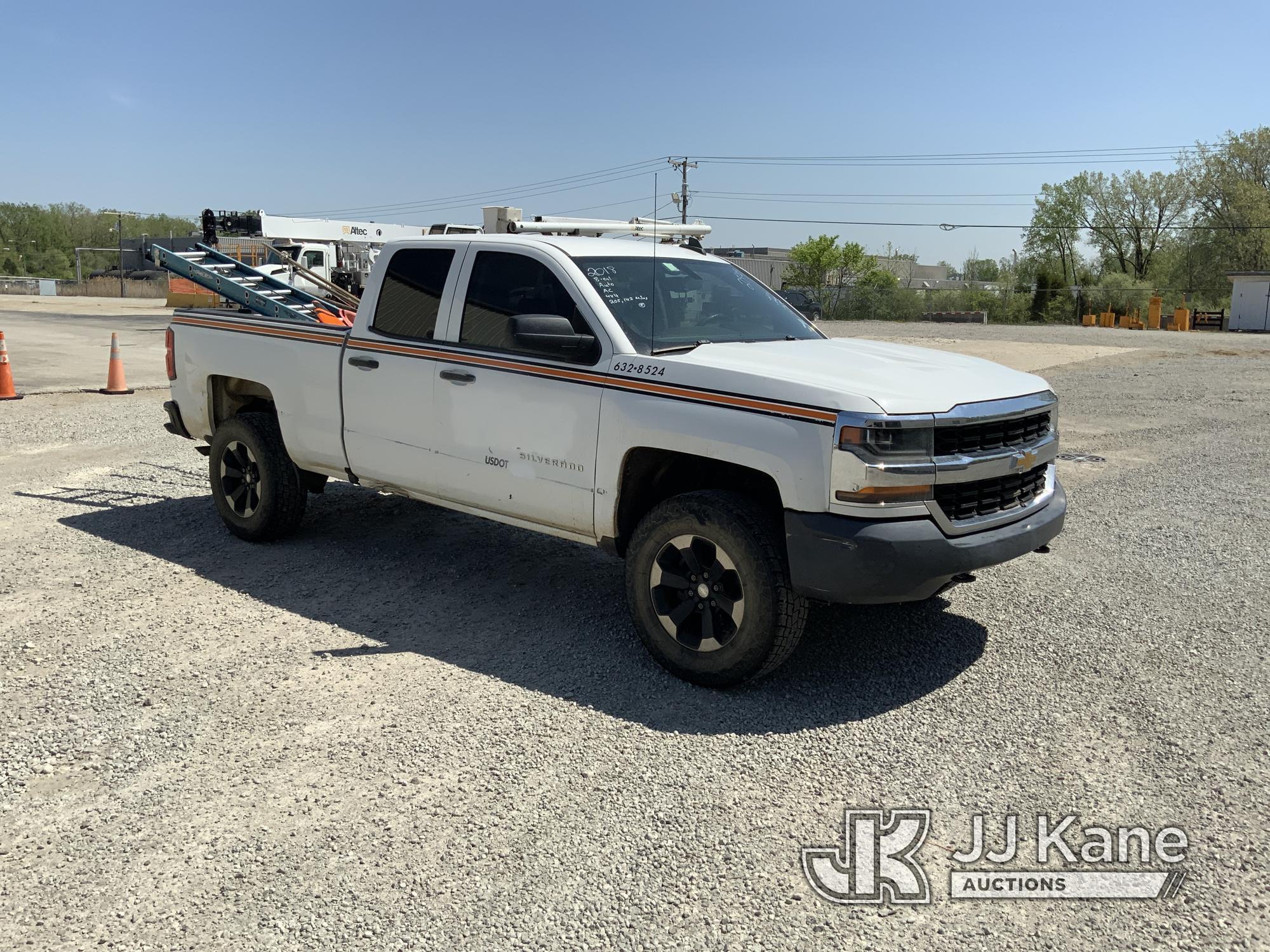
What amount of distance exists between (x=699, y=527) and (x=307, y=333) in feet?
10.3

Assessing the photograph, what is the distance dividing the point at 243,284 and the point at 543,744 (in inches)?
200

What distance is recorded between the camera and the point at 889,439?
4305 mm

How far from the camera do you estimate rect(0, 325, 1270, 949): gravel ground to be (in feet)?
10.4

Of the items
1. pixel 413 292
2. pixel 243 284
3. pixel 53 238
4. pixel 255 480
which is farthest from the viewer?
pixel 53 238

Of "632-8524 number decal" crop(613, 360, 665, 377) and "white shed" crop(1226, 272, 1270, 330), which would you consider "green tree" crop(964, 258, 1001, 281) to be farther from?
"632-8524 number decal" crop(613, 360, 665, 377)

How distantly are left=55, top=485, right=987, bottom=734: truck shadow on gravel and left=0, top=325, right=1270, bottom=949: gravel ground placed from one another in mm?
24

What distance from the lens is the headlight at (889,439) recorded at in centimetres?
427

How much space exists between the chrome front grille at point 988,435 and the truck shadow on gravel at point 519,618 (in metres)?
1.11

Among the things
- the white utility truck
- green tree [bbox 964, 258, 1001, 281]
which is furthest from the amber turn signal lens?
green tree [bbox 964, 258, 1001, 281]

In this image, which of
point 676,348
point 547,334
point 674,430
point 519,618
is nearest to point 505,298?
point 547,334

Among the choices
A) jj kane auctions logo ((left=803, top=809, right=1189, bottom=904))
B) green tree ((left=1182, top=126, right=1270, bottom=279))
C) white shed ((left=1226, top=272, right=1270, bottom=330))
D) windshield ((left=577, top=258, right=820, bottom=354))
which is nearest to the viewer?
jj kane auctions logo ((left=803, top=809, right=1189, bottom=904))

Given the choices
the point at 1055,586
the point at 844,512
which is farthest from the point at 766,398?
the point at 1055,586

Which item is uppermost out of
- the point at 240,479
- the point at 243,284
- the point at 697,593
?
the point at 243,284

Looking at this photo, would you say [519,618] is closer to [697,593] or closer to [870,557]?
[697,593]
